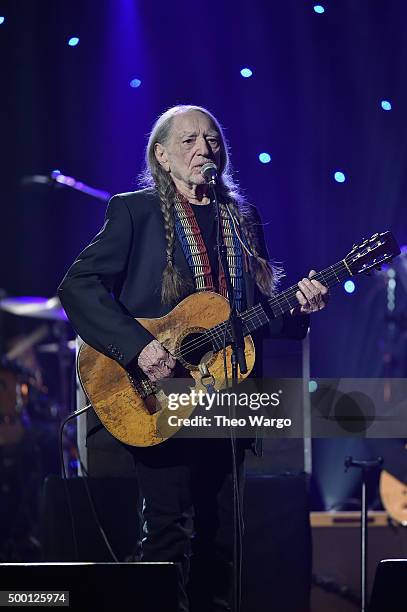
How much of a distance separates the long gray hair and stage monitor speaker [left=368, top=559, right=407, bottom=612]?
1.24m

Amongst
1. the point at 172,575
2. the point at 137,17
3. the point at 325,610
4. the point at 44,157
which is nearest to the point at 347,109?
the point at 137,17

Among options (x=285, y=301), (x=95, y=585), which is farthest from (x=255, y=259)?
(x=95, y=585)

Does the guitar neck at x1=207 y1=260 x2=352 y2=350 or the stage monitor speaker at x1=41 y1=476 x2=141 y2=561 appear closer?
the guitar neck at x1=207 y1=260 x2=352 y2=350

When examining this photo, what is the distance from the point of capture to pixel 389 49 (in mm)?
4828

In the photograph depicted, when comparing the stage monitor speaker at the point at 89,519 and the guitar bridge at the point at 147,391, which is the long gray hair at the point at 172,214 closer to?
the guitar bridge at the point at 147,391

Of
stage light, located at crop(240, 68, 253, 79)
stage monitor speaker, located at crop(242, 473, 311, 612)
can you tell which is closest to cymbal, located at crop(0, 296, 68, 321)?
stage light, located at crop(240, 68, 253, 79)

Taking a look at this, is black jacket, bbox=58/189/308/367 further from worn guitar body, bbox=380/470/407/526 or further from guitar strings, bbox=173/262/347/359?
worn guitar body, bbox=380/470/407/526

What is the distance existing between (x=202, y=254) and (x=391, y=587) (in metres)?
1.39

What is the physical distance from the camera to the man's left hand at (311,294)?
10.6 feet

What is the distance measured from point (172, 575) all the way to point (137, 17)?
3.26m

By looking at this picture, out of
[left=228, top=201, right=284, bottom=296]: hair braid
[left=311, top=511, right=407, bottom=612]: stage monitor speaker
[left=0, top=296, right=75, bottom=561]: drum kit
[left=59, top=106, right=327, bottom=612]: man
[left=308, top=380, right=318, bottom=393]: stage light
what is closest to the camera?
[left=59, top=106, right=327, bottom=612]: man

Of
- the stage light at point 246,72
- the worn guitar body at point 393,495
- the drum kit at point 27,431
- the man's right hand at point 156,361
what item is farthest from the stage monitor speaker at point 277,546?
the drum kit at point 27,431

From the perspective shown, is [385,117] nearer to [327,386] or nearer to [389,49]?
[389,49]

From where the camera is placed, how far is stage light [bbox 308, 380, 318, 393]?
371 cm
